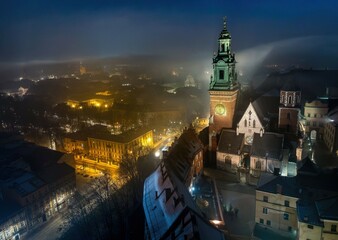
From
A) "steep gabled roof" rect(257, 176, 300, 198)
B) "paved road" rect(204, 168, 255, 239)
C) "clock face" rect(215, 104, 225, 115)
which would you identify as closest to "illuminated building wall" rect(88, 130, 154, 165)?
"clock face" rect(215, 104, 225, 115)

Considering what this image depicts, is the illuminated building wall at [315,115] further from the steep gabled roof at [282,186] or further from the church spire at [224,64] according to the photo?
the steep gabled roof at [282,186]

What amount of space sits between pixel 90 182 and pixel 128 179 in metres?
10.5

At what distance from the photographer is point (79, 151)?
68.2m

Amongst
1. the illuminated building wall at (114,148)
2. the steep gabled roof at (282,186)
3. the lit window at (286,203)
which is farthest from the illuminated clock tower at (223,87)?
the illuminated building wall at (114,148)

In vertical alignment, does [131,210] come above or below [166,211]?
below

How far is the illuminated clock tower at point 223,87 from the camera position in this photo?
153ft

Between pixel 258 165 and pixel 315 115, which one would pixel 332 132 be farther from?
pixel 258 165

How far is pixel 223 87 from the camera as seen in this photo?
47.0 m

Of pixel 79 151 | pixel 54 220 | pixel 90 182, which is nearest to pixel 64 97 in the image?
pixel 79 151

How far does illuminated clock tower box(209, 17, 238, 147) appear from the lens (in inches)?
1831

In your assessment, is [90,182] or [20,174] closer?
[20,174]

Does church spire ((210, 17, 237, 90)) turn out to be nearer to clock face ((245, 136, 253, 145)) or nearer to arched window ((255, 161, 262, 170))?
clock face ((245, 136, 253, 145))

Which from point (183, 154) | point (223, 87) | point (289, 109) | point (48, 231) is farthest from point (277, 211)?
point (48, 231)

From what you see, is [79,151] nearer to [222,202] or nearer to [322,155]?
[222,202]
